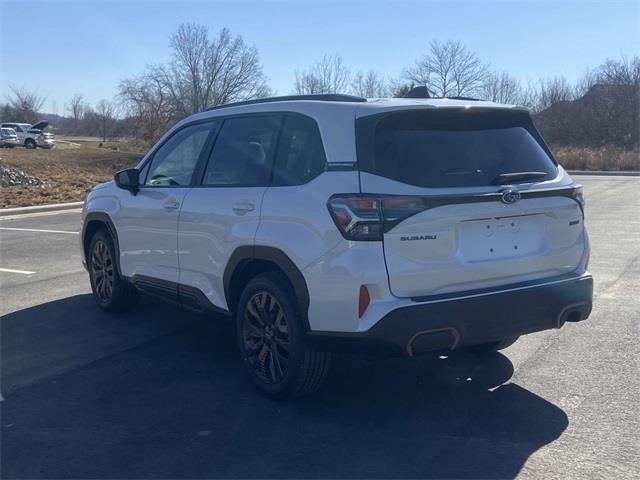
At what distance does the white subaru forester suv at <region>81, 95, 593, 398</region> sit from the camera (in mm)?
4133

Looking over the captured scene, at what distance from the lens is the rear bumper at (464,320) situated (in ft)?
13.5

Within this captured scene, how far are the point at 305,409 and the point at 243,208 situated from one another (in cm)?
135

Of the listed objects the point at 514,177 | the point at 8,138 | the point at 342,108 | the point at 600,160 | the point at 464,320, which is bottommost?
the point at 600,160

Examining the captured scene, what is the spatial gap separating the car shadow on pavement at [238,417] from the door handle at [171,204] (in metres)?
1.14

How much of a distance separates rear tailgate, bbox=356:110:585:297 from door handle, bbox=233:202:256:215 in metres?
0.95

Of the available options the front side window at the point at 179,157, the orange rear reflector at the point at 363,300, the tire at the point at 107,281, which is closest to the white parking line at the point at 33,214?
the tire at the point at 107,281

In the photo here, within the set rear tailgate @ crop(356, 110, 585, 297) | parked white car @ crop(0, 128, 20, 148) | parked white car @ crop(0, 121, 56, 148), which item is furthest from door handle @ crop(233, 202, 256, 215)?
parked white car @ crop(0, 121, 56, 148)

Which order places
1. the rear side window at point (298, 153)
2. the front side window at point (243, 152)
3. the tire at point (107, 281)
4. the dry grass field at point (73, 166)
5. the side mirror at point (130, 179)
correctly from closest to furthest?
the rear side window at point (298, 153) → the front side window at point (243, 152) → the side mirror at point (130, 179) → the tire at point (107, 281) → the dry grass field at point (73, 166)

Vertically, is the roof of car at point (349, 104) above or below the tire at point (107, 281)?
above

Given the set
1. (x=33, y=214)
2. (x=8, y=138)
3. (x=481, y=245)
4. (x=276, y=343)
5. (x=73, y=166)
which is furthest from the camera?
(x=8, y=138)

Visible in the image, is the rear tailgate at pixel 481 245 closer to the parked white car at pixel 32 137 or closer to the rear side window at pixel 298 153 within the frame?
the rear side window at pixel 298 153

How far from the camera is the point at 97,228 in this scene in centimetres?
723

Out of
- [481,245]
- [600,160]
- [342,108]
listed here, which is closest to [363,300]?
[481,245]

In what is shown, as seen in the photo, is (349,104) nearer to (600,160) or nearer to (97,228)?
(97,228)
